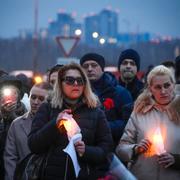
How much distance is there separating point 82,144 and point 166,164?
96 cm

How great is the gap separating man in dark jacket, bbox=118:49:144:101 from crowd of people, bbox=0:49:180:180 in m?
1.61

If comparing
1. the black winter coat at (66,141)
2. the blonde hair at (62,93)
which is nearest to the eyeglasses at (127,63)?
the blonde hair at (62,93)

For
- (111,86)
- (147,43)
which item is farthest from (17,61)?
(111,86)

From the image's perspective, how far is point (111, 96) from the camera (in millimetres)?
7035

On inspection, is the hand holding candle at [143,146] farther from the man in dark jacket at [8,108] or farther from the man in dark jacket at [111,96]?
the man in dark jacket at [8,108]

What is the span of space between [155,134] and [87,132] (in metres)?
0.73

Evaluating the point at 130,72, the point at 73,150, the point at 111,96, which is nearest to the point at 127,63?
the point at 130,72

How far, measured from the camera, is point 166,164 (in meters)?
5.70

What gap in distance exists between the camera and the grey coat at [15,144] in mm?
6363

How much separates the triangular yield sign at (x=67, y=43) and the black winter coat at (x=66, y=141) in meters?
9.17

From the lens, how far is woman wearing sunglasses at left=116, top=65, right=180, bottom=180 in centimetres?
573

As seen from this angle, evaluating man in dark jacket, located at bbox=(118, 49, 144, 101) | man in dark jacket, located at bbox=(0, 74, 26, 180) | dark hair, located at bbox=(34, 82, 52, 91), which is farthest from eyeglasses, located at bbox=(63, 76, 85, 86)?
man in dark jacket, located at bbox=(118, 49, 144, 101)

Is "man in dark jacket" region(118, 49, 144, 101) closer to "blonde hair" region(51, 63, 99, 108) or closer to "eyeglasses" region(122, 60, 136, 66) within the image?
"eyeglasses" region(122, 60, 136, 66)

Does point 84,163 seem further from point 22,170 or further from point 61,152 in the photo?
point 22,170
